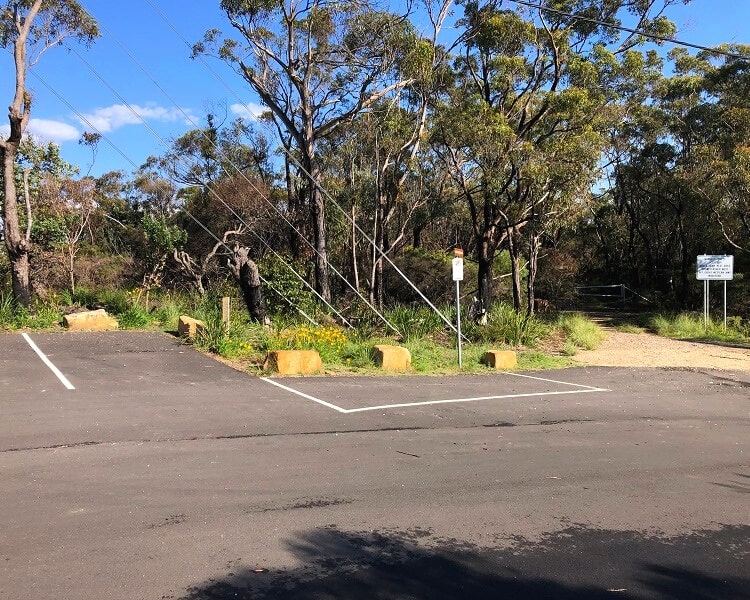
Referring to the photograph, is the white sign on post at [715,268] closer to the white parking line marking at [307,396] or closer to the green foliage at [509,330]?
the green foliage at [509,330]

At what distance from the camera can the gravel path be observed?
50.0 ft

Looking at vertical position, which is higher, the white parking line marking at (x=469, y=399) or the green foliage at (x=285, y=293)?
the green foliage at (x=285, y=293)

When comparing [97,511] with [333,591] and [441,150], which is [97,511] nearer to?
[333,591]

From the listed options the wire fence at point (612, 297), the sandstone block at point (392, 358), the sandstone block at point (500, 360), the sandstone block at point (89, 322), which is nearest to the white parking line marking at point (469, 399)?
the sandstone block at point (500, 360)

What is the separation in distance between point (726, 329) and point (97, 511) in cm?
2168

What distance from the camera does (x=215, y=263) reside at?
25.1m

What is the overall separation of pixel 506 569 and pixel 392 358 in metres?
9.20

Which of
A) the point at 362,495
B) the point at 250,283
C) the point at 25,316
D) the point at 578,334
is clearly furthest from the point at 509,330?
the point at 25,316

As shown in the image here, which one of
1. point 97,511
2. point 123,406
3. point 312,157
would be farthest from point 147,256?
point 97,511

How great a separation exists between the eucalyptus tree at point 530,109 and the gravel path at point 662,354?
434 centimetres

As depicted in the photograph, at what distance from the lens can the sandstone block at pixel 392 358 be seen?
12977 mm

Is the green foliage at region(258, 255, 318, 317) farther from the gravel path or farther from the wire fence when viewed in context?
the wire fence

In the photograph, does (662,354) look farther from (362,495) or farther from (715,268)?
(362,495)

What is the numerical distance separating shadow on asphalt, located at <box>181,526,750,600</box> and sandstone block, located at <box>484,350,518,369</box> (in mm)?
9474
